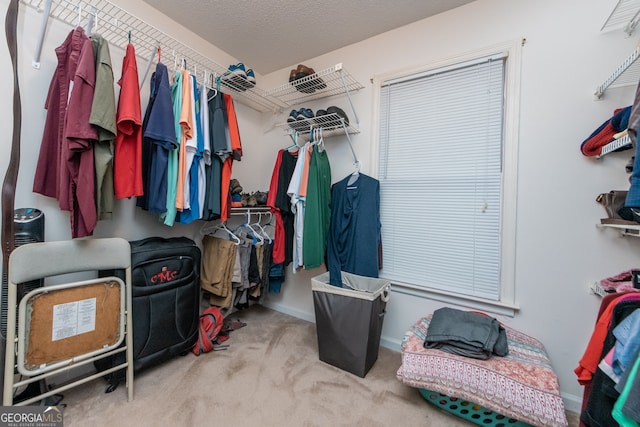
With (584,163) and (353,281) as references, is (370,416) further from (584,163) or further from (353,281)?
(584,163)

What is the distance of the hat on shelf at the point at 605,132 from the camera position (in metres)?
1.15

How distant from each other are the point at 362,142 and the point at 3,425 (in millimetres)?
2513

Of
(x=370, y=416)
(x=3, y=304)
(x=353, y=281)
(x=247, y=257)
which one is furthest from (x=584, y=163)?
(x=3, y=304)

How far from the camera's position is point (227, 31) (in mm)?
2074

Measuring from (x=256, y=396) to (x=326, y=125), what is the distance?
1940 millimetres

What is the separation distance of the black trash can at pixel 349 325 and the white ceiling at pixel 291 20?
1922 millimetres

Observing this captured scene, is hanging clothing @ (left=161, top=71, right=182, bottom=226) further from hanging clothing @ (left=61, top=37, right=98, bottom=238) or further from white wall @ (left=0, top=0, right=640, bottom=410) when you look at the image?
white wall @ (left=0, top=0, right=640, bottom=410)

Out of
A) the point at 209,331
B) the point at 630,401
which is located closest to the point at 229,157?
the point at 209,331

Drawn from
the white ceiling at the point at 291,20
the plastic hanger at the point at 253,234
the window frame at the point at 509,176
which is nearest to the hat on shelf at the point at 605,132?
the window frame at the point at 509,176

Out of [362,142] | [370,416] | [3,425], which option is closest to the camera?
[3,425]

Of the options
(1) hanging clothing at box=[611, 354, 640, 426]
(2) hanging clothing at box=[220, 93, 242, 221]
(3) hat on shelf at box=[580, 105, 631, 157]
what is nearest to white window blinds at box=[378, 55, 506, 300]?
(3) hat on shelf at box=[580, 105, 631, 157]

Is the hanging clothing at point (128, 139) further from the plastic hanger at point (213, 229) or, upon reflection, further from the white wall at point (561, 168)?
the white wall at point (561, 168)

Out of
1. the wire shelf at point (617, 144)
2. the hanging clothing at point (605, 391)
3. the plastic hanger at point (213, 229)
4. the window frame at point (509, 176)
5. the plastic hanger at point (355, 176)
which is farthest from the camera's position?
the plastic hanger at point (213, 229)

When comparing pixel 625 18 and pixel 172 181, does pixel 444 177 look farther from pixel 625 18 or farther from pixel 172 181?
pixel 172 181
